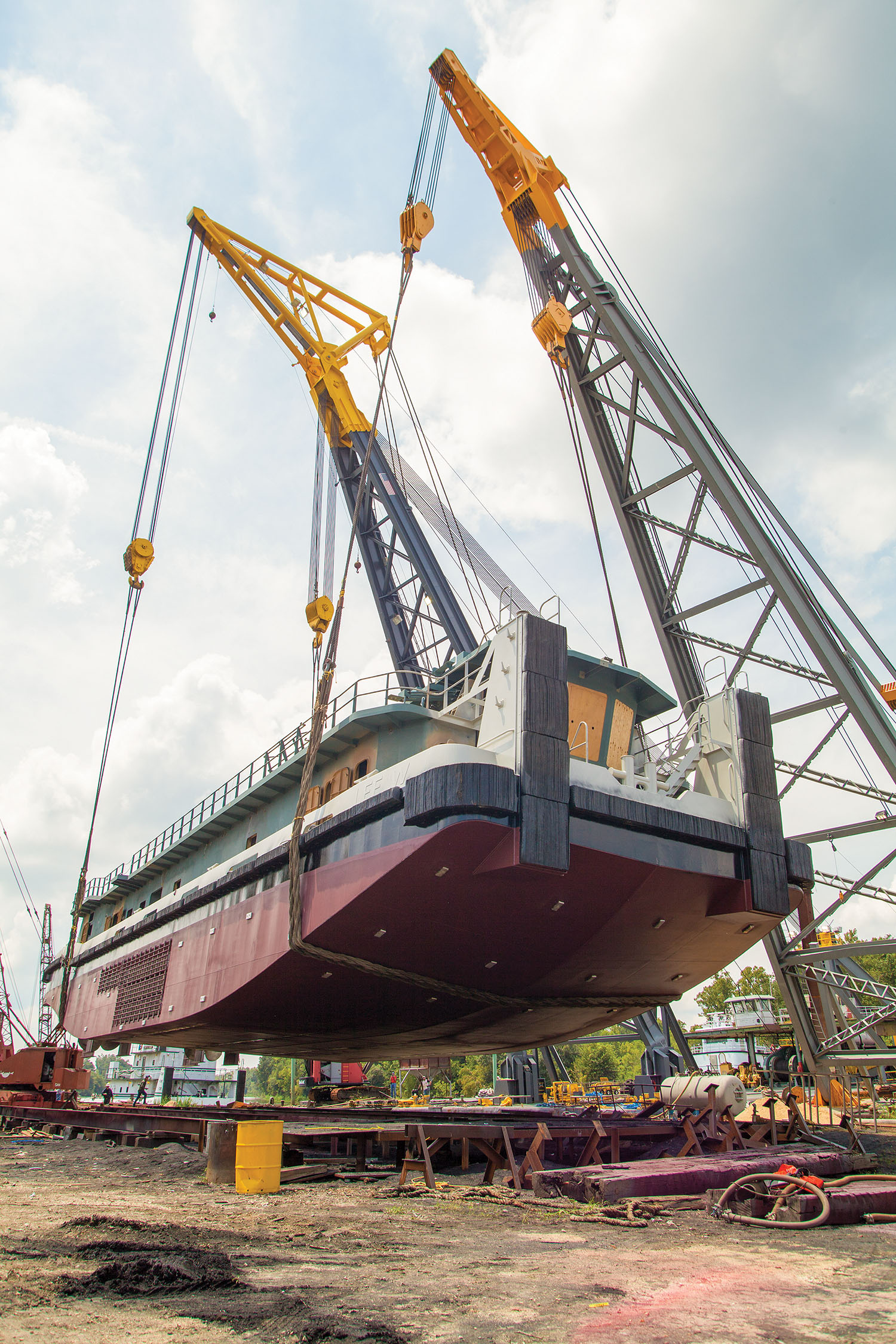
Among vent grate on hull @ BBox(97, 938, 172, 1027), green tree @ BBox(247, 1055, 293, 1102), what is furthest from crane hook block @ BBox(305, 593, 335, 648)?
green tree @ BBox(247, 1055, 293, 1102)

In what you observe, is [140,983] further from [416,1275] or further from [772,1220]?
[416,1275]

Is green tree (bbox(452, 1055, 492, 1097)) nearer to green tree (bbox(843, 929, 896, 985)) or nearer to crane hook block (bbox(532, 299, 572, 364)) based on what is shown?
green tree (bbox(843, 929, 896, 985))

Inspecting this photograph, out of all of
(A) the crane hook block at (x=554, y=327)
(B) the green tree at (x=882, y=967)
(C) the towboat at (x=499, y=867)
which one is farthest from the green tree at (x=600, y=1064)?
(A) the crane hook block at (x=554, y=327)

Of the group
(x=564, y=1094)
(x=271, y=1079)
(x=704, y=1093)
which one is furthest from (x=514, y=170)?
(x=271, y=1079)

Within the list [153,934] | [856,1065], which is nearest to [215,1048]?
[153,934]

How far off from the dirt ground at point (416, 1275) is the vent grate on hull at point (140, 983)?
1147 centimetres

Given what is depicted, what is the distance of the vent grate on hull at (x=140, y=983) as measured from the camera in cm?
2150

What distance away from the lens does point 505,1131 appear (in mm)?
12484

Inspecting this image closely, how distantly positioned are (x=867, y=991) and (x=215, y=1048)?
17078 mm

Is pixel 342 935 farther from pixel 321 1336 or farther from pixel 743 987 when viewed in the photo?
pixel 743 987

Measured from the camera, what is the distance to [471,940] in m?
13.5

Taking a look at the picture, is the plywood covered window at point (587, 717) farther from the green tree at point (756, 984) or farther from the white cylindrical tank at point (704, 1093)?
the green tree at point (756, 984)

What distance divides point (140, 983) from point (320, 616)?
11.5 metres

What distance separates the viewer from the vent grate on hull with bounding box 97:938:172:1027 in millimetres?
21500
